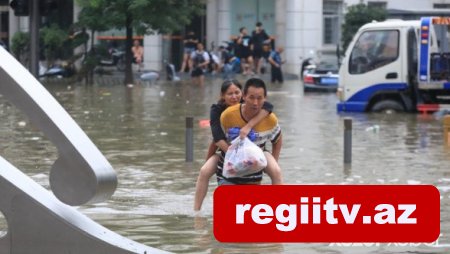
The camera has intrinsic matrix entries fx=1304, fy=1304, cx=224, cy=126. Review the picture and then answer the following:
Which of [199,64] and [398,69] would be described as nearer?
[398,69]

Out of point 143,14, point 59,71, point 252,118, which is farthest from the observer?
point 59,71

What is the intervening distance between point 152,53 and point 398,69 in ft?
91.9

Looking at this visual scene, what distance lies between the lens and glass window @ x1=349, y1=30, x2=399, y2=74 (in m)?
30.4

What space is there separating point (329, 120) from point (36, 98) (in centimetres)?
1980

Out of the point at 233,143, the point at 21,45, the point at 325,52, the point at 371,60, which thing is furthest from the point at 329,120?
the point at 325,52

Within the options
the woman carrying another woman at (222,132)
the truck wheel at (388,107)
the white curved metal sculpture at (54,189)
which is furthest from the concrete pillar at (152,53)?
the white curved metal sculpture at (54,189)

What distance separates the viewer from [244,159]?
10.9 m

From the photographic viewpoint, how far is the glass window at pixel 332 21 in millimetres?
58594

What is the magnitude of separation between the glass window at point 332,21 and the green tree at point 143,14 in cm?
1510

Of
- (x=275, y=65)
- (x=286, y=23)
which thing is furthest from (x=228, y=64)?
(x=286, y=23)

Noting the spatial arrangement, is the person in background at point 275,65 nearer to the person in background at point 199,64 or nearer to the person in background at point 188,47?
the person in background at point 199,64

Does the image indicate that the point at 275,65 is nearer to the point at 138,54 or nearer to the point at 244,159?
the point at 138,54

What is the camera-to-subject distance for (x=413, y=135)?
2383cm

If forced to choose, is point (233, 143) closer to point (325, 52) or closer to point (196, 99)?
point (196, 99)
